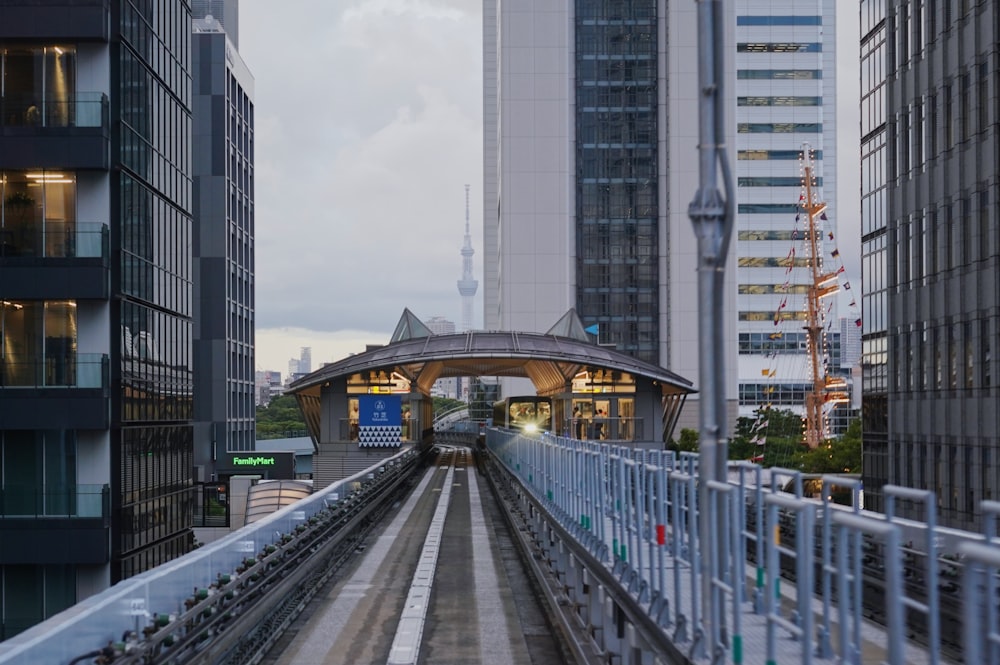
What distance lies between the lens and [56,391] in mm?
29875

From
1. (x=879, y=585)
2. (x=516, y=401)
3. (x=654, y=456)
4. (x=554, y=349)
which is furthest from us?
(x=516, y=401)

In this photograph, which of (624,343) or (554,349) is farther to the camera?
(624,343)

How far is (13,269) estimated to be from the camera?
29766 mm

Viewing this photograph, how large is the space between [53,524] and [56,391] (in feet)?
11.7

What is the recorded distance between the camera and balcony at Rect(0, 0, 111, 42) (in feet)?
97.1

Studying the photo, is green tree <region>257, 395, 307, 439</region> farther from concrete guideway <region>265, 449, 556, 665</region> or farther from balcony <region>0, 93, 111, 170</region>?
concrete guideway <region>265, 449, 556, 665</region>

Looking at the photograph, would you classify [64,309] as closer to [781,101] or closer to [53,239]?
[53,239]

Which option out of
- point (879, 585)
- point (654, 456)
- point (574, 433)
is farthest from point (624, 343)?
point (879, 585)

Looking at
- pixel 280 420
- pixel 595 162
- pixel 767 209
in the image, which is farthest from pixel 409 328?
pixel 280 420

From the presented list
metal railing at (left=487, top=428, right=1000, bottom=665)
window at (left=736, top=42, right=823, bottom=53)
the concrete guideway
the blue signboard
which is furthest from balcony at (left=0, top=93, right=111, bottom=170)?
window at (left=736, top=42, right=823, bottom=53)

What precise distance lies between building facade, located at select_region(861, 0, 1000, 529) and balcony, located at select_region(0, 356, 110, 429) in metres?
25.1

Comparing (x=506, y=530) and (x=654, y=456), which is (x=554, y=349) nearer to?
(x=506, y=530)

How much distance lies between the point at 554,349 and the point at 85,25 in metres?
37.5

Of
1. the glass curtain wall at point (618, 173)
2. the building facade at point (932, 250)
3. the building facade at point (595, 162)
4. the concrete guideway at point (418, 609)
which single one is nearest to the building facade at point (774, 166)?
the building facade at point (595, 162)
